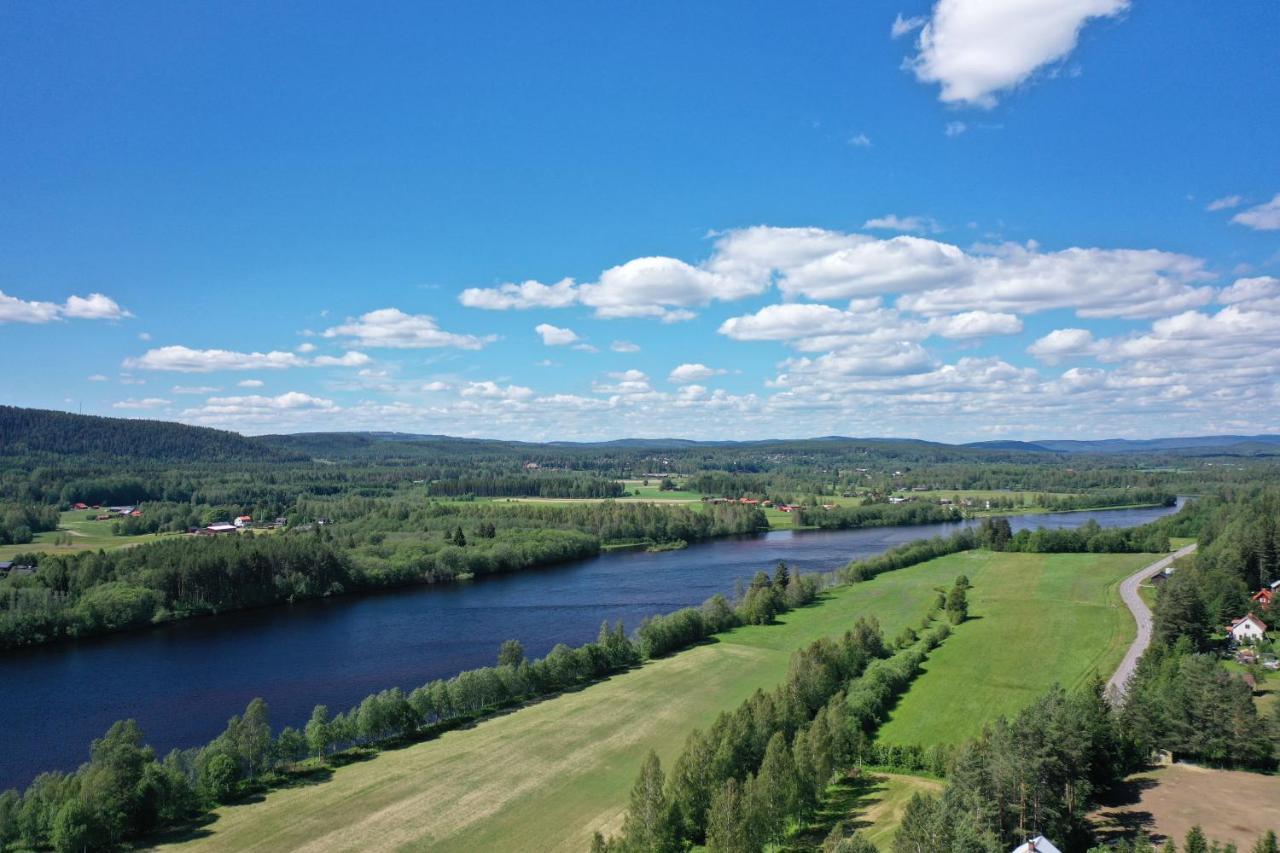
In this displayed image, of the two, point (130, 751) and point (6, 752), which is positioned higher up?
point (130, 751)

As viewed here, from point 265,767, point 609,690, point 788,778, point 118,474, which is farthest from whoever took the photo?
point 118,474

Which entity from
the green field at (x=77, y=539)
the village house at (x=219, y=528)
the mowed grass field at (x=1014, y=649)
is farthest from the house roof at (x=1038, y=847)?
the village house at (x=219, y=528)

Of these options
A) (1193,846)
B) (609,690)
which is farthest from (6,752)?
(1193,846)

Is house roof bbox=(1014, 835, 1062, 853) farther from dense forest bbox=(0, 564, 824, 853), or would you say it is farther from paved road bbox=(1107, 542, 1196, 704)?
paved road bbox=(1107, 542, 1196, 704)

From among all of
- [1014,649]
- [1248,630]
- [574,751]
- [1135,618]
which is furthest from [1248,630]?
[574,751]

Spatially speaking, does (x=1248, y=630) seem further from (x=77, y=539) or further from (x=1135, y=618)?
(x=77, y=539)

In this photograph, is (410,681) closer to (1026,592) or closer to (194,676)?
(194,676)
